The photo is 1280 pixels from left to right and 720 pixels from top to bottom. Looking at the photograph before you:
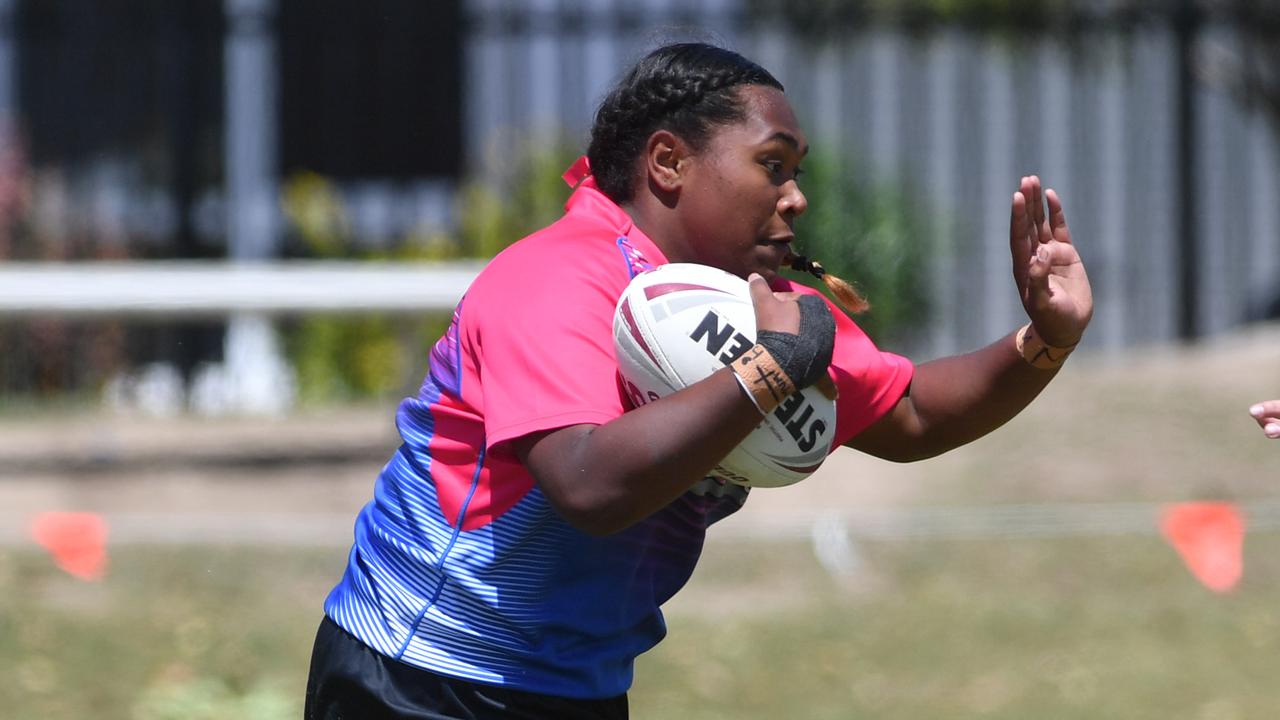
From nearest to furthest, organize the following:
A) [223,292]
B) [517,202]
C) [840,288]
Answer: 1. [840,288]
2. [223,292]
3. [517,202]

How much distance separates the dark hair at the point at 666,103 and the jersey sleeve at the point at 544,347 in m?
0.31

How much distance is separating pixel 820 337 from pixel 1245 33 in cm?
996

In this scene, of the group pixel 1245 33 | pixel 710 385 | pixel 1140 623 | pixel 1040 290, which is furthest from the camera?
pixel 1245 33

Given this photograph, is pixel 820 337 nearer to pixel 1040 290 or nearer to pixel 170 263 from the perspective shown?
pixel 1040 290

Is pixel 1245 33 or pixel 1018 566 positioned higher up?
pixel 1245 33

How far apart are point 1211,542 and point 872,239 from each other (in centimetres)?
440

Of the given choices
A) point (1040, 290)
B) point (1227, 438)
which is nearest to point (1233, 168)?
point (1227, 438)

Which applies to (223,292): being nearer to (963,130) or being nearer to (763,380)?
(963,130)

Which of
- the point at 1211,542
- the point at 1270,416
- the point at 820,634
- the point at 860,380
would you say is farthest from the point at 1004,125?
the point at 860,380

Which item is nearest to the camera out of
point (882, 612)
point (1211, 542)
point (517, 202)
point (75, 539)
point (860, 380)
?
point (860, 380)

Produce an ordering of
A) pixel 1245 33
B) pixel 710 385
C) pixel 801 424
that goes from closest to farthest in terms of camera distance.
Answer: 1. pixel 710 385
2. pixel 801 424
3. pixel 1245 33

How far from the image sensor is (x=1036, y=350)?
3281 mm

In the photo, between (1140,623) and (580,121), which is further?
(580,121)

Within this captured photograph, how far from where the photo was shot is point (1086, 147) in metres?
12.5
